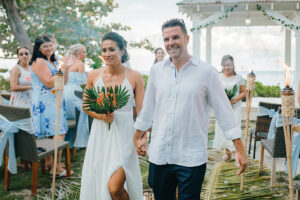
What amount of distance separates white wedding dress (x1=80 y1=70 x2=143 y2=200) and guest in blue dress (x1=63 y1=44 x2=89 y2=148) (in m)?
3.09

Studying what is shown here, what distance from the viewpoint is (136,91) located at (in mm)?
3525

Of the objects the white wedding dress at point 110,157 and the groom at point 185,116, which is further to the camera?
the white wedding dress at point 110,157

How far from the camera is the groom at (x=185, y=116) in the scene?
262 centimetres

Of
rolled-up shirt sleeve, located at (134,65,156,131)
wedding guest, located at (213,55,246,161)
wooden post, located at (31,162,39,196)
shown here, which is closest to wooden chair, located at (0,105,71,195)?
wooden post, located at (31,162,39,196)

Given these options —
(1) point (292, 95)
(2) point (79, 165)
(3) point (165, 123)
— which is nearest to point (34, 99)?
(2) point (79, 165)

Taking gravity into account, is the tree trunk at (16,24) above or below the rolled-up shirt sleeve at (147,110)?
above

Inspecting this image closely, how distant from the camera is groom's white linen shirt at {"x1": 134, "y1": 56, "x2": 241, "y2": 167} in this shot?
262 cm

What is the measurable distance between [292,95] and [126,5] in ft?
343

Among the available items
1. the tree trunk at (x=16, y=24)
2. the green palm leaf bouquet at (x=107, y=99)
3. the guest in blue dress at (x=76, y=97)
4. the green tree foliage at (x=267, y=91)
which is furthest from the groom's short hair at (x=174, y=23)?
the green tree foliage at (x=267, y=91)

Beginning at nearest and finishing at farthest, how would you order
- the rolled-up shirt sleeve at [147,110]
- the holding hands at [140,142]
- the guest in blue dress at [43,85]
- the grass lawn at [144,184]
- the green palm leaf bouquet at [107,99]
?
1. the rolled-up shirt sleeve at [147,110]
2. the holding hands at [140,142]
3. the green palm leaf bouquet at [107,99]
4. the grass lawn at [144,184]
5. the guest in blue dress at [43,85]

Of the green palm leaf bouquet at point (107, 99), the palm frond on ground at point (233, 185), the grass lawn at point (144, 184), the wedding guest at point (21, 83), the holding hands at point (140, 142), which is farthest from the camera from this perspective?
the wedding guest at point (21, 83)

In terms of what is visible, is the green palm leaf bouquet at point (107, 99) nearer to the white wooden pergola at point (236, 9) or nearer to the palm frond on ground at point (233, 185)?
the palm frond on ground at point (233, 185)

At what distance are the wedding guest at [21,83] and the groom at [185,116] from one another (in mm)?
3841

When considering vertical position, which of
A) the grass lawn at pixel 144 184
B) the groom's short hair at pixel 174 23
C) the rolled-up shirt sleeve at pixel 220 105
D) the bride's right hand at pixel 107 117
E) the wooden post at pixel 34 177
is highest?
the groom's short hair at pixel 174 23
